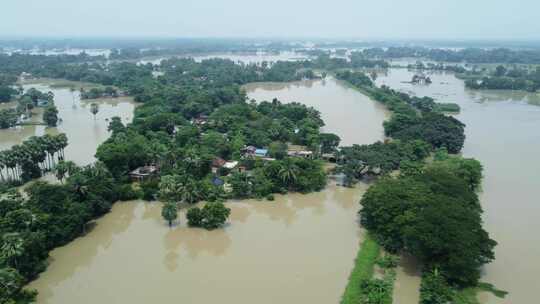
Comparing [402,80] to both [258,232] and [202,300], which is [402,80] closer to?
[258,232]

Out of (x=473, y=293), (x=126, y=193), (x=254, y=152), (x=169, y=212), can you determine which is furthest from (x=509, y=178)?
(x=126, y=193)

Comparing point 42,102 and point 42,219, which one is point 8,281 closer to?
point 42,219

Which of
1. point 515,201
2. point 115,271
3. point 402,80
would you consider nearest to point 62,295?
point 115,271

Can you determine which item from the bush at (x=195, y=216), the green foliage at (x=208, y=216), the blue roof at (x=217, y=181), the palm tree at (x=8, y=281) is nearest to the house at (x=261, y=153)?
the blue roof at (x=217, y=181)

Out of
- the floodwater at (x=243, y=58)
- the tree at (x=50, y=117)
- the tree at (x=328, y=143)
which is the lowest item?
the tree at (x=328, y=143)

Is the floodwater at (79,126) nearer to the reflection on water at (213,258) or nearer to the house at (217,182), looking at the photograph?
the house at (217,182)

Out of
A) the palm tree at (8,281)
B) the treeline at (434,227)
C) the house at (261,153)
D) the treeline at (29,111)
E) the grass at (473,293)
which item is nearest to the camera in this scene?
the palm tree at (8,281)
